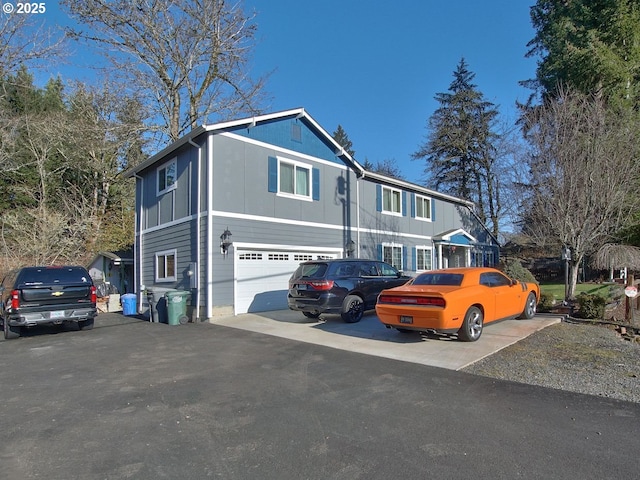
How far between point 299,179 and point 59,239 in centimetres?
1629

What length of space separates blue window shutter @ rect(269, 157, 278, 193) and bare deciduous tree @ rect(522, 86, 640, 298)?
29.8 ft

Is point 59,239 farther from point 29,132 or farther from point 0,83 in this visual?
point 0,83

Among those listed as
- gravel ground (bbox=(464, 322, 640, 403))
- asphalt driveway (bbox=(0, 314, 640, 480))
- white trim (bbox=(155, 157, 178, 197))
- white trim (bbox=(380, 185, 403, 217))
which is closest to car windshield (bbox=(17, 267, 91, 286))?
asphalt driveway (bbox=(0, 314, 640, 480))

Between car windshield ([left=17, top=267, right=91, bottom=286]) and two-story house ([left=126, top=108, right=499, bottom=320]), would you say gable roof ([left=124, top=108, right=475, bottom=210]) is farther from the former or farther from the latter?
car windshield ([left=17, top=267, right=91, bottom=286])

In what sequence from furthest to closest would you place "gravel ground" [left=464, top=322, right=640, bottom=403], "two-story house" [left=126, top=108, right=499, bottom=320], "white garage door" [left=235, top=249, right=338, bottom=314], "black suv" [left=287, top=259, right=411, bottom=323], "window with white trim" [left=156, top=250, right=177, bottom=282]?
1. "window with white trim" [left=156, top=250, right=177, bottom=282]
2. "white garage door" [left=235, top=249, right=338, bottom=314]
3. "two-story house" [left=126, top=108, right=499, bottom=320]
4. "black suv" [left=287, top=259, right=411, bottom=323]
5. "gravel ground" [left=464, top=322, right=640, bottom=403]

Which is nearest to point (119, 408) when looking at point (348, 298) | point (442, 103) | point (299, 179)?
point (348, 298)

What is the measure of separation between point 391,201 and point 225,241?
971cm

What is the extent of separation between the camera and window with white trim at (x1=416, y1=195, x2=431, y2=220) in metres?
21.3

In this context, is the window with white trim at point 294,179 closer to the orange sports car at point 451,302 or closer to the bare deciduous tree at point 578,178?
the orange sports car at point 451,302

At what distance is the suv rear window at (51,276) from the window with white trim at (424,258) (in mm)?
15524

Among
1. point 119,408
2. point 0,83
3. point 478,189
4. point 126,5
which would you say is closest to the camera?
point 119,408

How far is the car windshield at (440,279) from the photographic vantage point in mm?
8438

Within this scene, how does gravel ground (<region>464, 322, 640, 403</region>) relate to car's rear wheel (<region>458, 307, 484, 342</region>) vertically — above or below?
below

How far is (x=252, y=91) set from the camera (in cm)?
2388
